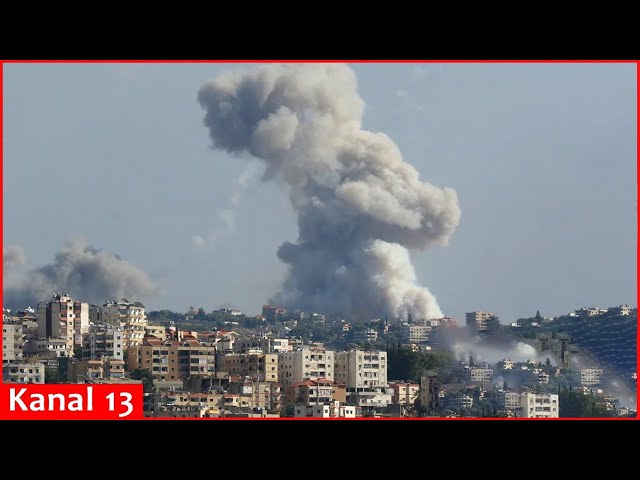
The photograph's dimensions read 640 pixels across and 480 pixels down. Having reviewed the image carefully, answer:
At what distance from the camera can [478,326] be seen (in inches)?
1221

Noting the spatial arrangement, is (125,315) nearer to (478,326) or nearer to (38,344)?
(38,344)

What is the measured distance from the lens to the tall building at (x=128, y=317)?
30222mm

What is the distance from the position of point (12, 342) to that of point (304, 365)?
443 cm

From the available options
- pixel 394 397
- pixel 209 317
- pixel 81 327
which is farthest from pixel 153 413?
pixel 209 317

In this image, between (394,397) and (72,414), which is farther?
(394,397)

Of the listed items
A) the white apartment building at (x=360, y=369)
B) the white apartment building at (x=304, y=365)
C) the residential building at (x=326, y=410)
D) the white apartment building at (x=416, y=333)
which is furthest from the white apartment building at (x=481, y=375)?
the residential building at (x=326, y=410)

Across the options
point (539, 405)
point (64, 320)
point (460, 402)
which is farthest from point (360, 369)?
point (64, 320)

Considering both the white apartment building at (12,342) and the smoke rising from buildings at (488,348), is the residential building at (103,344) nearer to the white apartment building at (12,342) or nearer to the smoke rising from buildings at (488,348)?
Answer: the white apartment building at (12,342)

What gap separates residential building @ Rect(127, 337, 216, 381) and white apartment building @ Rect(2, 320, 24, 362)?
5.21 ft

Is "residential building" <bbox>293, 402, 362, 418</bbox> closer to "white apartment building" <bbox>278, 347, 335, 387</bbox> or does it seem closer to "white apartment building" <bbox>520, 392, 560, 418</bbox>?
"white apartment building" <bbox>278, 347, 335, 387</bbox>

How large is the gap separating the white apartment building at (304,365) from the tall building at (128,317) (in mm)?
2583
